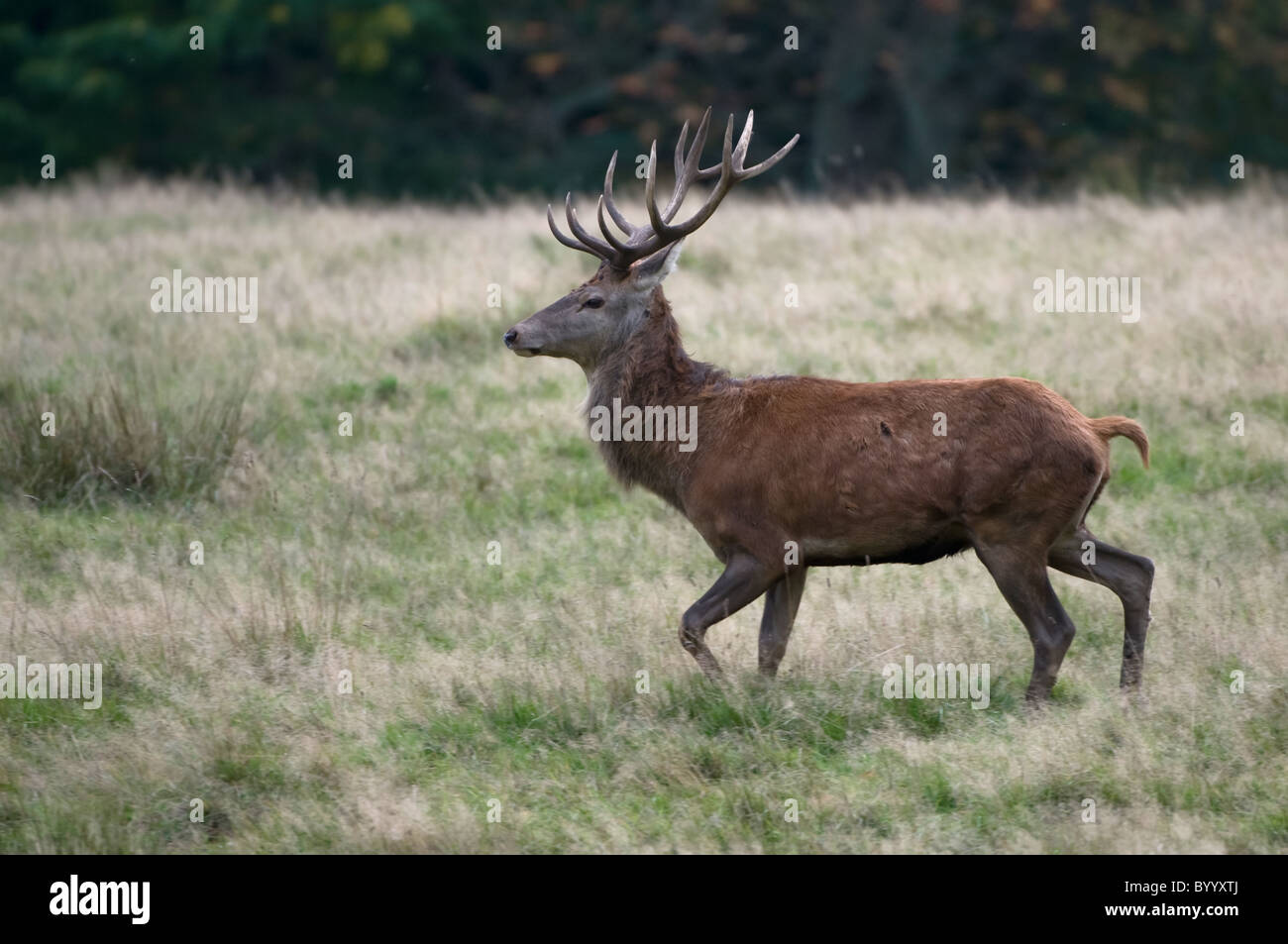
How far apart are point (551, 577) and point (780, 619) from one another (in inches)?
72.8

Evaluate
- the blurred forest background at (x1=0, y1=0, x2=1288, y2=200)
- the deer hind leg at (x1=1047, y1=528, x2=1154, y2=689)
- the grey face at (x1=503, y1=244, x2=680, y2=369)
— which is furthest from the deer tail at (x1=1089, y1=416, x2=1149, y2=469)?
the blurred forest background at (x1=0, y1=0, x2=1288, y2=200)

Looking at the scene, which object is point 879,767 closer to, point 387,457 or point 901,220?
point 387,457

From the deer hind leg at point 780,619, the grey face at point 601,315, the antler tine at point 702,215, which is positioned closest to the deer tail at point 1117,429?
the deer hind leg at point 780,619

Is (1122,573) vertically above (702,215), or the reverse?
(702,215)

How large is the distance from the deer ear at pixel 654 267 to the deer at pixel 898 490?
0.37 m

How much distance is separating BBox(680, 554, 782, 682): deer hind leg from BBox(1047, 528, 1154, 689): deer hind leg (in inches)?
48.0

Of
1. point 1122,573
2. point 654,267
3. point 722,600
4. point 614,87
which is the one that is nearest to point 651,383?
point 654,267

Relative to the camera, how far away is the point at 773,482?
22.8 feet

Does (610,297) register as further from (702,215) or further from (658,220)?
(702,215)

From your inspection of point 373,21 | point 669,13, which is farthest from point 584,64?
point 373,21

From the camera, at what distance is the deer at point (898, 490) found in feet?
22.0

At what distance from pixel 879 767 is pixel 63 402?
5715 mm

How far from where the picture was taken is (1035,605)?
6.77 metres

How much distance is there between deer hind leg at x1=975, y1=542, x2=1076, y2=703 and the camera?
6711 millimetres
